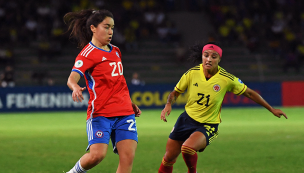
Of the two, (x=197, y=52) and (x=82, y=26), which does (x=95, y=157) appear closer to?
(x=82, y=26)

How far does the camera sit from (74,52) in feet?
83.4

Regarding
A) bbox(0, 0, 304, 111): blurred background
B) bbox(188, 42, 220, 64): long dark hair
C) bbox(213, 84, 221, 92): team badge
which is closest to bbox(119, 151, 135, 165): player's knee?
bbox(213, 84, 221, 92): team badge

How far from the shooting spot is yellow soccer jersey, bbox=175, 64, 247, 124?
19.7 feet

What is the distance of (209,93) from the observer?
6027 millimetres

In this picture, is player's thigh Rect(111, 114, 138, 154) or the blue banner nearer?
player's thigh Rect(111, 114, 138, 154)

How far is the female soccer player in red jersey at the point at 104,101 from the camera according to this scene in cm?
489

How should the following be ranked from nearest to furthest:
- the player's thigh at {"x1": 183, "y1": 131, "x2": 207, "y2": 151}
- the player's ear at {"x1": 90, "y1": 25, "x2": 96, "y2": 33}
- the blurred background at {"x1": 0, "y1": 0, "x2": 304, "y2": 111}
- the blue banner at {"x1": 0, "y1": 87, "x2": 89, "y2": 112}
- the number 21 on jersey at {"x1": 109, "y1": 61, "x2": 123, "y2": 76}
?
the number 21 on jersey at {"x1": 109, "y1": 61, "x2": 123, "y2": 76} < the player's ear at {"x1": 90, "y1": 25, "x2": 96, "y2": 33} < the player's thigh at {"x1": 183, "y1": 131, "x2": 207, "y2": 151} < the blue banner at {"x1": 0, "y1": 87, "x2": 89, "y2": 112} < the blurred background at {"x1": 0, "y1": 0, "x2": 304, "y2": 111}

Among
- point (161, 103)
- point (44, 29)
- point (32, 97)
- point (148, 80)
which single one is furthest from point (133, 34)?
point (32, 97)

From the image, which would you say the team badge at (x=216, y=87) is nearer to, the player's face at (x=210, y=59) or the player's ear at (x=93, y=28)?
the player's face at (x=210, y=59)

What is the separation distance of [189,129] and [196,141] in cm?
32

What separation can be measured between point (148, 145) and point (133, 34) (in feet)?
58.0

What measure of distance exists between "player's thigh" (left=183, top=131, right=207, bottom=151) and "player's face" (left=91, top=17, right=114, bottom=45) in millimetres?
1665

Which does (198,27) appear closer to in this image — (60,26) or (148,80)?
(148,80)

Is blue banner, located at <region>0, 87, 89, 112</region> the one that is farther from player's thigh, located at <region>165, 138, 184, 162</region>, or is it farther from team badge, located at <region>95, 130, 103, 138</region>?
team badge, located at <region>95, 130, 103, 138</region>
